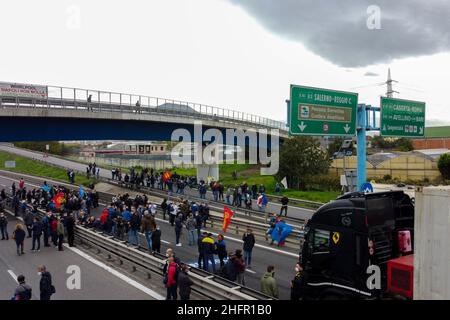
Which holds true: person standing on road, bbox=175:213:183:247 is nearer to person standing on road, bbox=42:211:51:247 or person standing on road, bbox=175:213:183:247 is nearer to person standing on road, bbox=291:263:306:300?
person standing on road, bbox=42:211:51:247

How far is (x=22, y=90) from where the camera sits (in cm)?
2438

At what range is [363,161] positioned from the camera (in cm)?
1786

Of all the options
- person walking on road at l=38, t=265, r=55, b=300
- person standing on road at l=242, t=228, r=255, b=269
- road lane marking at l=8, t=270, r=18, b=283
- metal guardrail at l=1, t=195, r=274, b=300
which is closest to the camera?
metal guardrail at l=1, t=195, r=274, b=300

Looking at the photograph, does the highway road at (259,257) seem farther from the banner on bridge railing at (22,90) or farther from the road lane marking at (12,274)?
the banner on bridge railing at (22,90)

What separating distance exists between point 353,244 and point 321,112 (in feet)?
29.2

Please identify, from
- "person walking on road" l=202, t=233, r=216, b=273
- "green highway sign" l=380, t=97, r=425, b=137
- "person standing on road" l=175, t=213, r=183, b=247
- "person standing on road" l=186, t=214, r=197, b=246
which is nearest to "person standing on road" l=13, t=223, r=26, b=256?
"person standing on road" l=175, t=213, r=183, b=247

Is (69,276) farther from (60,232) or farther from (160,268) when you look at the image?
(60,232)

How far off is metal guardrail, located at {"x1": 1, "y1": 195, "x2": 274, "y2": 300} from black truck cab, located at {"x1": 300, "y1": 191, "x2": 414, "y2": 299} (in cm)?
126

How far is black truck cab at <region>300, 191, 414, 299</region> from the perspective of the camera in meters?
7.98

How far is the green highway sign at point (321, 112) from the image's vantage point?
619 inches

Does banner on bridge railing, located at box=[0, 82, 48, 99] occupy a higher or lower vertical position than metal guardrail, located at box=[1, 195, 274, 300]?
higher

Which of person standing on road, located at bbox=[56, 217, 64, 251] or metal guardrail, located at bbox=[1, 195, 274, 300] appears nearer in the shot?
metal guardrail, located at bbox=[1, 195, 274, 300]

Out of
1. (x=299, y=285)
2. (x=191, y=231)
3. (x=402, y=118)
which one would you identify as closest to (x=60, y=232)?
(x=191, y=231)
